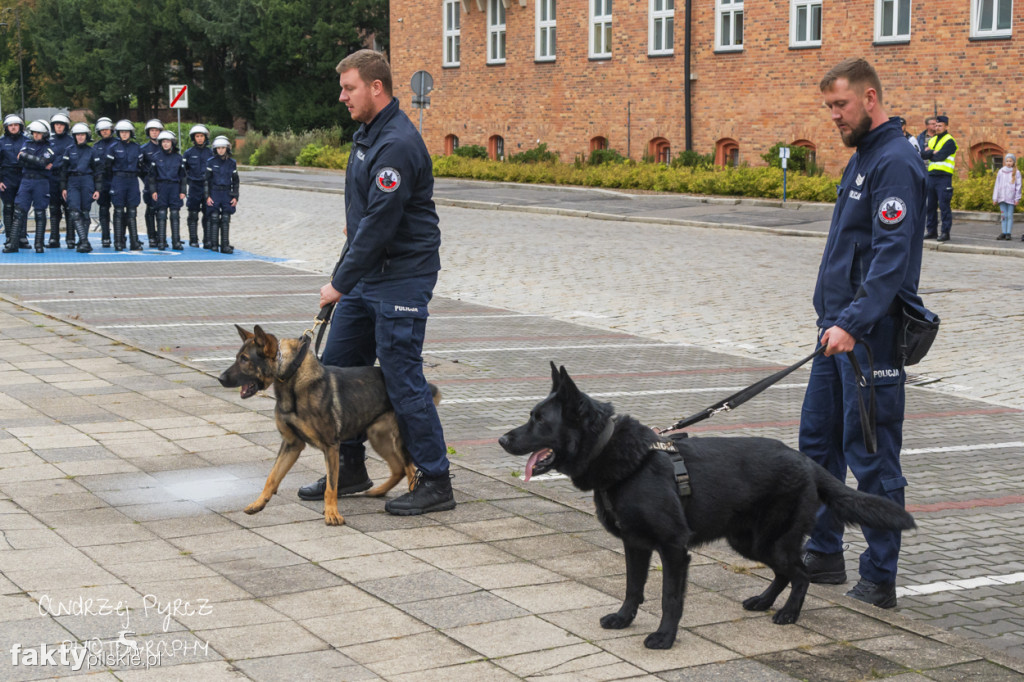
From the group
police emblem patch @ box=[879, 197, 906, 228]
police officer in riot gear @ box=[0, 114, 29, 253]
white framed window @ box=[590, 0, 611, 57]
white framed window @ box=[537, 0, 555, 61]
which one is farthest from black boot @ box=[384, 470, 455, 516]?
white framed window @ box=[537, 0, 555, 61]

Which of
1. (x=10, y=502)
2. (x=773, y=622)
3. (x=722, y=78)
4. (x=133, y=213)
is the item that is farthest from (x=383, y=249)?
(x=722, y=78)

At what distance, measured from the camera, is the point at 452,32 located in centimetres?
4441

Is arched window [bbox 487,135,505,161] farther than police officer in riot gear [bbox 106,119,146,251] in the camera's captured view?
Yes

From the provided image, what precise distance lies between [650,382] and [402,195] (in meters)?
4.73

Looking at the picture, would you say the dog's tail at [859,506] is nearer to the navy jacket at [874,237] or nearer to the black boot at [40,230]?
the navy jacket at [874,237]

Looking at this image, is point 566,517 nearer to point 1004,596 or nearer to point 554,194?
point 1004,596

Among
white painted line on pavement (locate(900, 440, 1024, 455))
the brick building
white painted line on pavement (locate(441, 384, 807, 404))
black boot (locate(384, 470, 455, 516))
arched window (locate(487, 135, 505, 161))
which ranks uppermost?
the brick building

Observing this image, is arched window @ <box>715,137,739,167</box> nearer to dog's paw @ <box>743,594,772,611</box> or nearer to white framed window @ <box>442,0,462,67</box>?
white framed window @ <box>442,0,462,67</box>

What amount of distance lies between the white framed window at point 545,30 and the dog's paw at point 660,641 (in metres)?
36.7

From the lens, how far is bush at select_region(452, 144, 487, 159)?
4206 centimetres

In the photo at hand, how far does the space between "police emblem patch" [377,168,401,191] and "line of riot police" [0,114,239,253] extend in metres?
15.1

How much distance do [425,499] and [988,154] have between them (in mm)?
25706

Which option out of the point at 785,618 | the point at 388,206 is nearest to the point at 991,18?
the point at 388,206

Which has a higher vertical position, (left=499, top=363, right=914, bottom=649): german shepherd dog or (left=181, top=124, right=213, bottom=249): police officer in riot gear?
(left=181, top=124, right=213, bottom=249): police officer in riot gear
